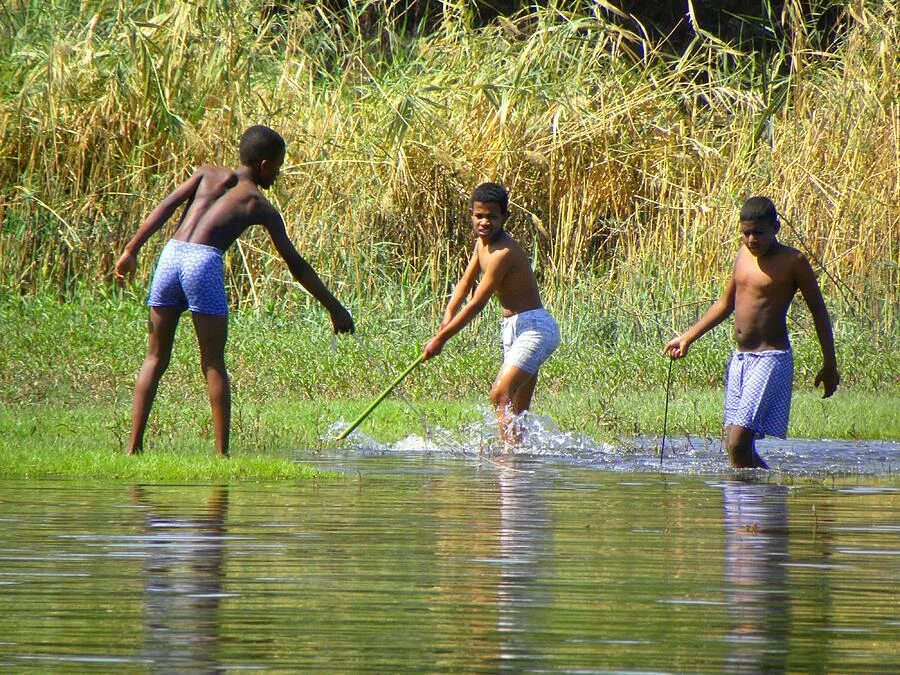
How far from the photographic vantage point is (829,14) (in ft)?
74.0

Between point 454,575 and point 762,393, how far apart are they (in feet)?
12.6

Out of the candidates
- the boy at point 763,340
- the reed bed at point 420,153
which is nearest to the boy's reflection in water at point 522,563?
the boy at point 763,340

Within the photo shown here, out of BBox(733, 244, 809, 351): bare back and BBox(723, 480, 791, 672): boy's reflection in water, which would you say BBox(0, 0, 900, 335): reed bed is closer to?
BBox(733, 244, 809, 351): bare back

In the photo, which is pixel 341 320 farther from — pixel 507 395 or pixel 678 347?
pixel 678 347

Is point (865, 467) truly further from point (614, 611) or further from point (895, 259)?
point (895, 259)

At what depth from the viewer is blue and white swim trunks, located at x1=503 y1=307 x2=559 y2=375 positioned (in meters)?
9.40

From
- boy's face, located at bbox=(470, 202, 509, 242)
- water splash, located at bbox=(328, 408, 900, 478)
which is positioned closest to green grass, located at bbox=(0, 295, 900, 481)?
water splash, located at bbox=(328, 408, 900, 478)

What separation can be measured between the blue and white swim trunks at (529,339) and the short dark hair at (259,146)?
1995 mm

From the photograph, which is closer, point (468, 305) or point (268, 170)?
point (268, 170)

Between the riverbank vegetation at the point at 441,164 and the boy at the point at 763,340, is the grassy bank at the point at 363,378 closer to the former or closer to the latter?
the riverbank vegetation at the point at 441,164

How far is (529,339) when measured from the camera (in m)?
9.43

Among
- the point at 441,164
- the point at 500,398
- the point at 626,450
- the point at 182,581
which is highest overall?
the point at 441,164

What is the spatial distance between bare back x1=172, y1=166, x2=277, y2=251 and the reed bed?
19.8 feet

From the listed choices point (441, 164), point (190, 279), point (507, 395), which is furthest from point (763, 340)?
point (441, 164)
